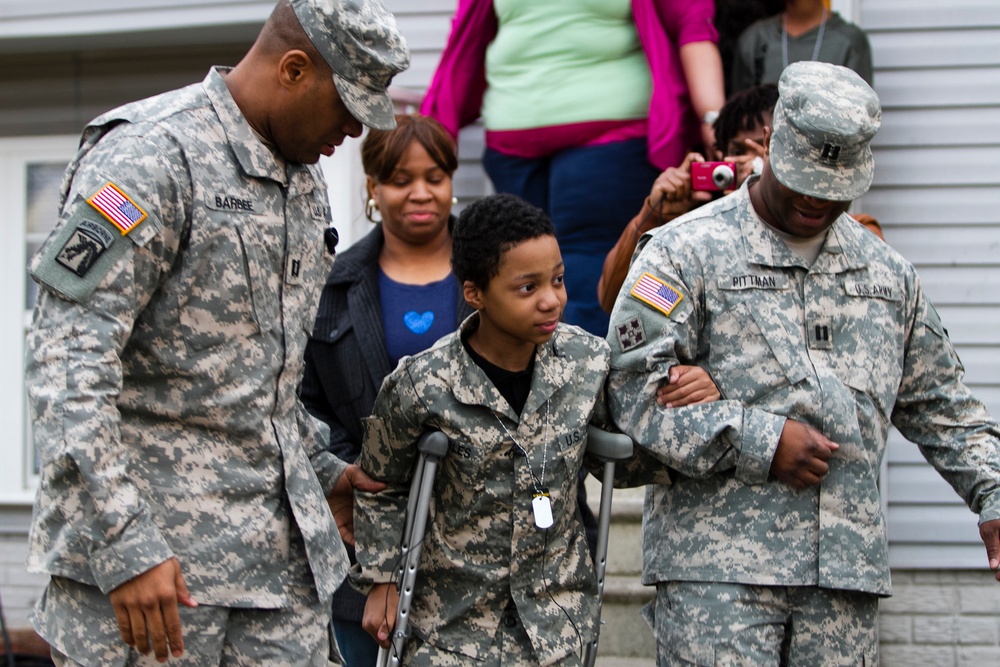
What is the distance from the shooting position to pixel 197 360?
2666 mm

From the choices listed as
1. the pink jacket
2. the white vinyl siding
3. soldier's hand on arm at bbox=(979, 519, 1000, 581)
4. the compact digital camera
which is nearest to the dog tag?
soldier's hand on arm at bbox=(979, 519, 1000, 581)

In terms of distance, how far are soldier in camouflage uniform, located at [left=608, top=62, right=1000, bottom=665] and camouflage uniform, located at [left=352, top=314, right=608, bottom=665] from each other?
204mm

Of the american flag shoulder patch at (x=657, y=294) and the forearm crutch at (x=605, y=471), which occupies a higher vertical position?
the american flag shoulder patch at (x=657, y=294)

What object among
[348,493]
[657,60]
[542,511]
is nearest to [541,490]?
[542,511]

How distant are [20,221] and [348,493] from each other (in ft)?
14.9

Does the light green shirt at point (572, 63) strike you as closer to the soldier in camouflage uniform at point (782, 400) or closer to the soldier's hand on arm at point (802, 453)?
the soldier in camouflage uniform at point (782, 400)

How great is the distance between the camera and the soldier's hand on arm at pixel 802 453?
314 centimetres

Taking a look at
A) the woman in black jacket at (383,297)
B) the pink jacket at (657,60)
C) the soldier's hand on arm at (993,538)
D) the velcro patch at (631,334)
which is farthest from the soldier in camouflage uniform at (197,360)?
the pink jacket at (657,60)

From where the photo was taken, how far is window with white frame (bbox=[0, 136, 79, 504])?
23.5ft

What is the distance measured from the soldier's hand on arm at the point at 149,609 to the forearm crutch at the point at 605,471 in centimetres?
121

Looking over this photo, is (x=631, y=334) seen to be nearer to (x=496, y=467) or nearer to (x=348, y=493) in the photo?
(x=496, y=467)

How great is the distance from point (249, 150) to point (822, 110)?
1392 millimetres

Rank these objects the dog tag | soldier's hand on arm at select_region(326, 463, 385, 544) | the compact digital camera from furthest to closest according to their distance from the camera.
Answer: the compact digital camera < soldier's hand on arm at select_region(326, 463, 385, 544) < the dog tag

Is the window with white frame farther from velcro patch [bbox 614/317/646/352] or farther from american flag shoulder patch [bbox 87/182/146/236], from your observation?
american flag shoulder patch [bbox 87/182/146/236]
